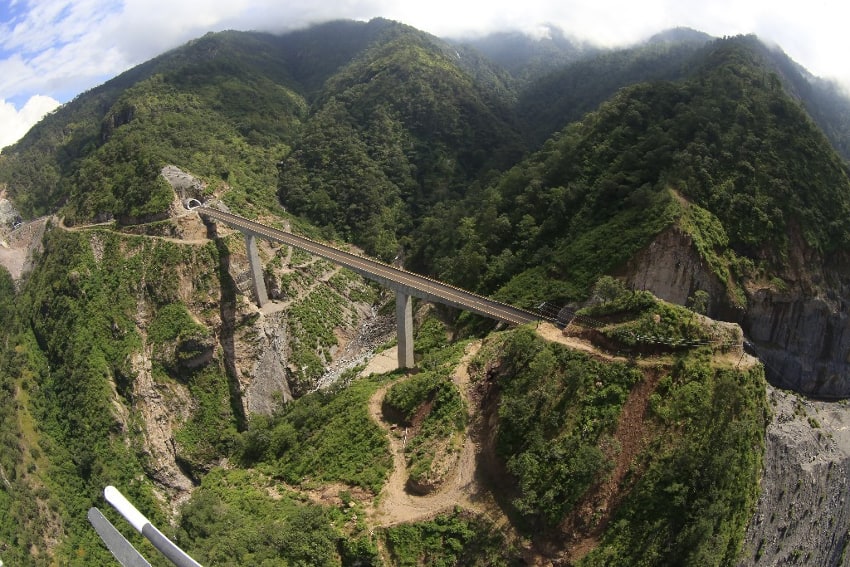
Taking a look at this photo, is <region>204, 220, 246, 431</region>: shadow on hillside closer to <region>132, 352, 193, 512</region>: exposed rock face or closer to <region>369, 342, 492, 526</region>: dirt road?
<region>132, 352, 193, 512</region>: exposed rock face

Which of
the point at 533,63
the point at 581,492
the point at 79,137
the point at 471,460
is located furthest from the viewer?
A: the point at 533,63

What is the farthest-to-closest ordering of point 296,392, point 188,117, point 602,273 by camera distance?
1. point 188,117
2. point 296,392
3. point 602,273

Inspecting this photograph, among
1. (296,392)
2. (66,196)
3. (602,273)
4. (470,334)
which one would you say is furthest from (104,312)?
(602,273)

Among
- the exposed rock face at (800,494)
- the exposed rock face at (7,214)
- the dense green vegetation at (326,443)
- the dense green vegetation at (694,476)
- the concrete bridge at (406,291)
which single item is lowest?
the exposed rock face at (800,494)

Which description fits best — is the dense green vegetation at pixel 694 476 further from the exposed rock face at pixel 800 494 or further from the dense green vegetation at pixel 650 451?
the exposed rock face at pixel 800 494

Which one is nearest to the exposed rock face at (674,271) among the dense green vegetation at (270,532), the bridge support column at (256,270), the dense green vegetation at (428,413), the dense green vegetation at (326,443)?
the dense green vegetation at (428,413)

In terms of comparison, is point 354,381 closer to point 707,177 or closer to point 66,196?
point 707,177

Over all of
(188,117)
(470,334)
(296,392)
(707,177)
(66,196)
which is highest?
(188,117)
